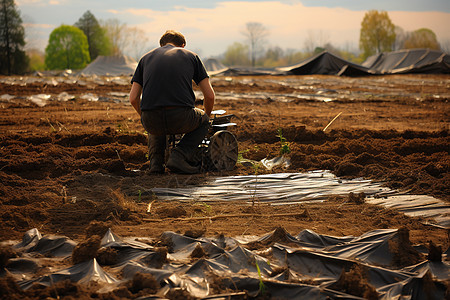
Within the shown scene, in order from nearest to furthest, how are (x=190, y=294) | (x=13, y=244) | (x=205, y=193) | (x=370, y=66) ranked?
(x=190, y=294)
(x=13, y=244)
(x=205, y=193)
(x=370, y=66)

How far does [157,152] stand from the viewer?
5.32 metres

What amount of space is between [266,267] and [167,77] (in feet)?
8.95

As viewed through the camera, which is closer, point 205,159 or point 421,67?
point 205,159

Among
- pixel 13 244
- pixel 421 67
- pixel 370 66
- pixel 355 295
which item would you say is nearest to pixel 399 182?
pixel 355 295

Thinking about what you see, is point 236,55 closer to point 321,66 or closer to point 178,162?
point 321,66

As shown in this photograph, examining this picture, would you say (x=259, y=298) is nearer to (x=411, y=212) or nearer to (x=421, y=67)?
(x=411, y=212)

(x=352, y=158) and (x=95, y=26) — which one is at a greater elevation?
(x=95, y=26)

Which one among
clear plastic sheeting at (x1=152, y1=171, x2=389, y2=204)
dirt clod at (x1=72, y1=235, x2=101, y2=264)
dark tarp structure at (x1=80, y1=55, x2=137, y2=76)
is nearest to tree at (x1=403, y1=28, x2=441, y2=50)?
dark tarp structure at (x1=80, y1=55, x2=137, y2=76)

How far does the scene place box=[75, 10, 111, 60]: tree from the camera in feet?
190

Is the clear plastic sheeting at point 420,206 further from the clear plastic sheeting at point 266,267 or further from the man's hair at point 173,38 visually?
the man's hair at point 173,38

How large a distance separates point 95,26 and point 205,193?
5958cm

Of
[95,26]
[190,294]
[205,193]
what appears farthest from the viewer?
A: [95,26]

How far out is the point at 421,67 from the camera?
104ft

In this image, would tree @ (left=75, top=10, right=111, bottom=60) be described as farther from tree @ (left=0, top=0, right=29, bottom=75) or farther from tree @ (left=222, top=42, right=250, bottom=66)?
tree @ (left=222, top=42, right=250, bottom=66)
